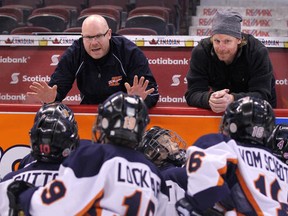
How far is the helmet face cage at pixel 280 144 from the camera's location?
8.84 ft

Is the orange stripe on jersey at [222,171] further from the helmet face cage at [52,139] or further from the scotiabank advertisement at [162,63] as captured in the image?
the scotiabank advertisement at [162,63]

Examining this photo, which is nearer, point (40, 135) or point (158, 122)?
point (40, 135)

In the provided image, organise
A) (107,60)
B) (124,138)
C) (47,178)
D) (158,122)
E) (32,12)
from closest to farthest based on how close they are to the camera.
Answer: (124,138) < (47,178) < (158,122) < (107,60) < (32,12)

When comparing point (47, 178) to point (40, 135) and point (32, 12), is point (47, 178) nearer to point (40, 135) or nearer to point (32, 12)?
point (40, 135)

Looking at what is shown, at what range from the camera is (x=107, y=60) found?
354 cm

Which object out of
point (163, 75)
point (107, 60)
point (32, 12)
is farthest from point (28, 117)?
point (32, 12)

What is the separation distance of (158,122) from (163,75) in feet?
7.05

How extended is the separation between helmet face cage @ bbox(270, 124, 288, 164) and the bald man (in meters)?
0.94

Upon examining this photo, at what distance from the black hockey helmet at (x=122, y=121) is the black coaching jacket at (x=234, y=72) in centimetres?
106

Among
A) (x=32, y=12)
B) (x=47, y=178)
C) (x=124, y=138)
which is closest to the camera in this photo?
(x=124, y=138)

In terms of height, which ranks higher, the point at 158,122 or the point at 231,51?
the point at 231,51

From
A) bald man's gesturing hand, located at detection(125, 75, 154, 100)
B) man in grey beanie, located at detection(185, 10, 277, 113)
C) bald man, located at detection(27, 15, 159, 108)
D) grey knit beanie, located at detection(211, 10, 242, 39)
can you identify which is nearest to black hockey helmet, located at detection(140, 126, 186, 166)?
bald man's gesturing hand, located at detection(125, 75, 154, 100)

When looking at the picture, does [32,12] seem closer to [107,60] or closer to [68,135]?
[107,60]

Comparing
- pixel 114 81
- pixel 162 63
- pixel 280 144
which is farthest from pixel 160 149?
pixel 162 63
